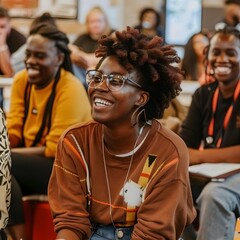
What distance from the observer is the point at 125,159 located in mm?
2256

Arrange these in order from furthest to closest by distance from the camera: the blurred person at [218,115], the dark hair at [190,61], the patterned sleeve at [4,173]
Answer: the dark hair at [190,61] → the blurred person at [218,115] → the patterned sleeve at [4,173]

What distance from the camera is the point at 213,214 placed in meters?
2.83

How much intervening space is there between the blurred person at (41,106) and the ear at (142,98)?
1.10m

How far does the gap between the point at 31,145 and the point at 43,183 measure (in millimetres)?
284

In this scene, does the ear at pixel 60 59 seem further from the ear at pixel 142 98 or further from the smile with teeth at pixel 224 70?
the ear at pixel 142 98

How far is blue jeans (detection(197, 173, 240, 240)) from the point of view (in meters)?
2.80

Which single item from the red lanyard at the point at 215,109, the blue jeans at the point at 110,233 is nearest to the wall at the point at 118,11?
the red lanyard at the point at 215,109

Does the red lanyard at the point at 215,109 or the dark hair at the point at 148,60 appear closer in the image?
the dark hair at the point at 148,60

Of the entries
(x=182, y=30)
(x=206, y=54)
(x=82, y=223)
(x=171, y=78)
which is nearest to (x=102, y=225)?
(x=82, y=223)

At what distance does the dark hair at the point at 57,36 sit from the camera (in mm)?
3488

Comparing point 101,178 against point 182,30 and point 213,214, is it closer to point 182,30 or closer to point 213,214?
point 213,214

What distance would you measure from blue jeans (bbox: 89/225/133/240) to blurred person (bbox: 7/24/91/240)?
101 cm

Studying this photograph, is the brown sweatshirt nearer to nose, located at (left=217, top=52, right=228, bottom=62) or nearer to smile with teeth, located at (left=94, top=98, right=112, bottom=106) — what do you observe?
smile with teeth, located at (left=94, top=98, right=112, bottom=106)

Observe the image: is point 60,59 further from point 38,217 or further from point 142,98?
point 142,98
